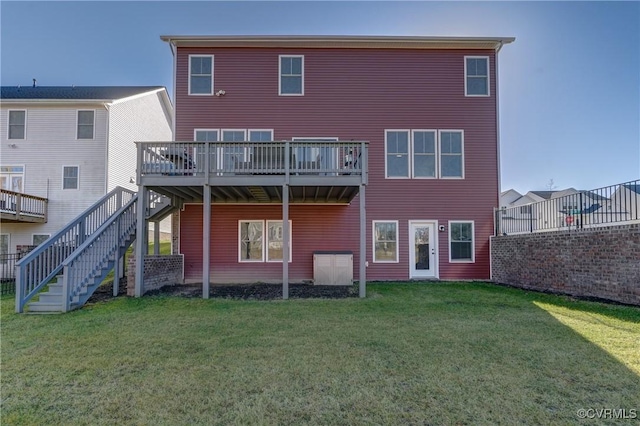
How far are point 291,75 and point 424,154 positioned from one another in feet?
17.3

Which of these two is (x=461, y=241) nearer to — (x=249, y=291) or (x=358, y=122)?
(x=358, y=122)

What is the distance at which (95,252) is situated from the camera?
23.8 feet

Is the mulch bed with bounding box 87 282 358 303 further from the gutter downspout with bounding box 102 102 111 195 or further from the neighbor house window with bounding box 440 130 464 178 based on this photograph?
the neighbor house window with bounding box 440 130 464 178

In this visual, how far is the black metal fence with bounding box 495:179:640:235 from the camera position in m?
6.84

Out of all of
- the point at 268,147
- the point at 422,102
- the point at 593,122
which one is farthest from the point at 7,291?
the point at 593,122

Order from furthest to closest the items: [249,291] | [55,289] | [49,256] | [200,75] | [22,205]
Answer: [22,205]
[200,75]
[249,291]
[49,256]
[55,289]

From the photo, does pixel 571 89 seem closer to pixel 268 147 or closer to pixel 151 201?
pixel 268 147

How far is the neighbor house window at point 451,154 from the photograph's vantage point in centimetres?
1092

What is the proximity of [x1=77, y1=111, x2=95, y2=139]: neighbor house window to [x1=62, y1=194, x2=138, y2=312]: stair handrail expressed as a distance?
6.61 metres

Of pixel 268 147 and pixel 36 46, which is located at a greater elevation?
pixel 36 46

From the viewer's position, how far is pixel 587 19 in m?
13.0

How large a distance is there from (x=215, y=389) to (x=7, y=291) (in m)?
9.85

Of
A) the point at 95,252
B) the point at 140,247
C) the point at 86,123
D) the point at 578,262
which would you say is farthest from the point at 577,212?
the point at 86,123

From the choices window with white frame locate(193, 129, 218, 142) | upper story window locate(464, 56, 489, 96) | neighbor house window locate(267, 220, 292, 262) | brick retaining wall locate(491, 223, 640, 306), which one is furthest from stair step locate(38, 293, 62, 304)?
upper story window locate(464, 56, 489, 96)
